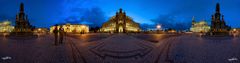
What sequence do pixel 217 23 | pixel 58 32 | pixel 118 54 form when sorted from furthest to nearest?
pixel 217 23
pixel 58 32
pixel 118 54

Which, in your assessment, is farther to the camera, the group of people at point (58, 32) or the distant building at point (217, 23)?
the distant building at point (217, 23)

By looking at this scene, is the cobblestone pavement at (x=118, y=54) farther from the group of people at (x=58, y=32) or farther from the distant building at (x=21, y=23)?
the distant building at (x=21, y=23)

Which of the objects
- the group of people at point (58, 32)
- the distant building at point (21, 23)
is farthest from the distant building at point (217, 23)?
the group of people at point (58, 32)

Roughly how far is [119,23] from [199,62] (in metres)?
158

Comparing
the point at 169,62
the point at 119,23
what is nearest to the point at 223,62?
the point at 169,62

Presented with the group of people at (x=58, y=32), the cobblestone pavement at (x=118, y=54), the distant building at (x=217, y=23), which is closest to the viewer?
the cobblestone pavement at (x=118, y=54)

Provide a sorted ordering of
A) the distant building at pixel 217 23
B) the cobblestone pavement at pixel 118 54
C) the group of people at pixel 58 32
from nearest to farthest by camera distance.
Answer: the cobblestone pavement at pixel 118 54
the group of people at pixel 58 32
the distant building at pixel 217 23

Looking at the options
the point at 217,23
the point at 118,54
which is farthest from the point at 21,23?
the point at 118,54

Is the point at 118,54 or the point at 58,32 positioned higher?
the point at 58,32

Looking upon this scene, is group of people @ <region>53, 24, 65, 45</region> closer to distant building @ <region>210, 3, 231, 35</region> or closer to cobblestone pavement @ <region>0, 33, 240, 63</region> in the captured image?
cobblestone pavement @ <region>0, 33, 240, 63</region>

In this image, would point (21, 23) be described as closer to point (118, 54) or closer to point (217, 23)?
point (217, 23)

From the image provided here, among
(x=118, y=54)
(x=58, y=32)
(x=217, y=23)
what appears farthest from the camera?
(x=217, y=23)

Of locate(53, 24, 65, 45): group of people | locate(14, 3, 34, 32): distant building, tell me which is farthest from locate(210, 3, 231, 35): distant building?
locate(53, 24, 65, 45): group of people

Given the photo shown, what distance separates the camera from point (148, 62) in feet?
38.3
